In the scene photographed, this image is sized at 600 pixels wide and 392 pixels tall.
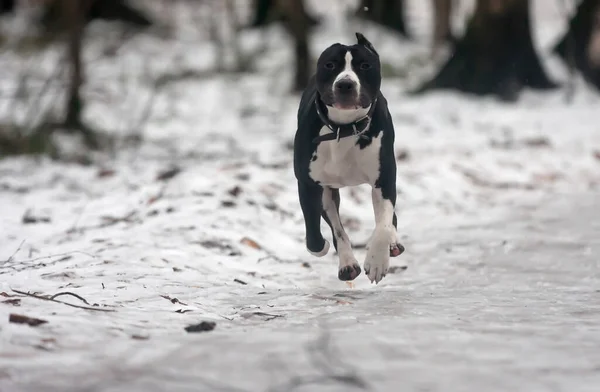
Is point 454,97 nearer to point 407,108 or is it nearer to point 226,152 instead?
point 407,108

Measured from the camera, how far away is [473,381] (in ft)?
6.79

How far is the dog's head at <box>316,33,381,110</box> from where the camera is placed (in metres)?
3.22

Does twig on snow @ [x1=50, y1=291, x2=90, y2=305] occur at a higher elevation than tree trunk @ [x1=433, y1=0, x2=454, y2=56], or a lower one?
lower

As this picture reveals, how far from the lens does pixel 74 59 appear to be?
32.1 ft

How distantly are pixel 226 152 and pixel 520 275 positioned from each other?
5.70m

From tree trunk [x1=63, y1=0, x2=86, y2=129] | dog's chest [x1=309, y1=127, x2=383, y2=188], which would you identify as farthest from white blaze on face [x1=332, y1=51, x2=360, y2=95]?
tree trunk [x1=63, y1=0, x2=86, y2=129]

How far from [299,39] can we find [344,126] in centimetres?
1015

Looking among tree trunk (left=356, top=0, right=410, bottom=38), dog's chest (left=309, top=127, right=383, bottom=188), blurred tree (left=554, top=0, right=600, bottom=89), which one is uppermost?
tree trunk (left=356, top=0, right=410, bottom=38)

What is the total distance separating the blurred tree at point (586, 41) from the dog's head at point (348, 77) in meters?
9.60

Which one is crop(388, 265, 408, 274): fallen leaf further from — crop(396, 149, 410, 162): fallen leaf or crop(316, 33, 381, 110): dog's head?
crop(396, 149, 410, 162): fallen leaf

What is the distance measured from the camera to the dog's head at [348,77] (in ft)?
10.6

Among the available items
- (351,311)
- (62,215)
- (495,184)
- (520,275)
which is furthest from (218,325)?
(495,184)

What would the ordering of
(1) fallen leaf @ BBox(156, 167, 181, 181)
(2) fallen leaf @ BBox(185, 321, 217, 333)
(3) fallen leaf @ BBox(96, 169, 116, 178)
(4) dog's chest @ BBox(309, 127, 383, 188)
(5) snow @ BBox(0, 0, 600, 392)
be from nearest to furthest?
(5) snow @ BBox(0, 0, 600, 392)
(2) fallen leaf @ BBox(185, 321, 217, 333)
(4) dog's chest @ BBox(309, 127, 383, 188)
(1) fallen leaf @ BBox(156, 167, 181, 181)
(3) fallen leaf @ BBox(96, 169, 116, 178)

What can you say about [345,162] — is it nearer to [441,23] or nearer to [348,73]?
[348,73]
